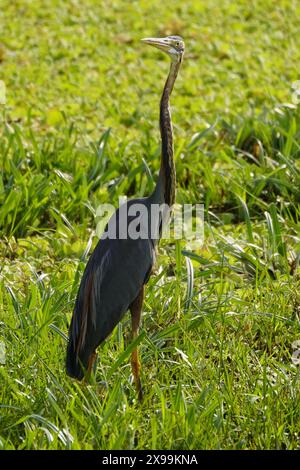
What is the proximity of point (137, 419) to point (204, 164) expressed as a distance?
9.80 feet

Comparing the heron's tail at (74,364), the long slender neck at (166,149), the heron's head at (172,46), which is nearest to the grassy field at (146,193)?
the heron's tail at (74,364)

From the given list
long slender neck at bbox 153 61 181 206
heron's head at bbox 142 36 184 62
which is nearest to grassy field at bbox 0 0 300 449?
long slender neck at bbox 153 61 181 206

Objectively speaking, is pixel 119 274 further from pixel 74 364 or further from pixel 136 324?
pixel 74 364

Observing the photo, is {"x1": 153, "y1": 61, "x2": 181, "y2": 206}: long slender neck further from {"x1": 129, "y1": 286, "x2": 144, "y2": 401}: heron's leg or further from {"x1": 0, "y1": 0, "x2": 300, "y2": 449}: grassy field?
{"x1": 0, "y1": 0, "x2": 300, "y2": 449}: grassy field

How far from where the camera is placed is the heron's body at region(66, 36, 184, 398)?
389cm

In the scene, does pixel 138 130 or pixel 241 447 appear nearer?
pixel 241 447

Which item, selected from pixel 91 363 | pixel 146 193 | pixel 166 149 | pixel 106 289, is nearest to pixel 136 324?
pixel 106 289

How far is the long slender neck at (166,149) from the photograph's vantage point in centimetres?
411

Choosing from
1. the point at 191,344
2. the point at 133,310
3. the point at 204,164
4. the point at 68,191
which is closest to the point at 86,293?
the point at 133,310

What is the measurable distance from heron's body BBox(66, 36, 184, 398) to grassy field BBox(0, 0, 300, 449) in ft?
0.45

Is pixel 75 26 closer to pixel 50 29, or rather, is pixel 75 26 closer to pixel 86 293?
pixel 50 29

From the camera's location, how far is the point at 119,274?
406 cm
